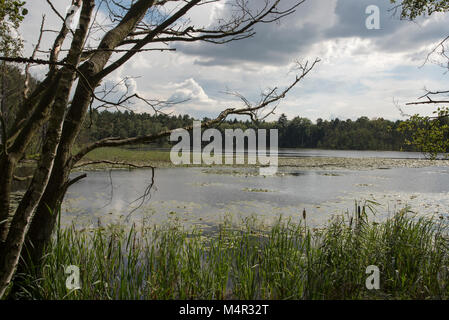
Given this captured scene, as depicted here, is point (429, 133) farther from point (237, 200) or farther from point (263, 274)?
point (237, 200)

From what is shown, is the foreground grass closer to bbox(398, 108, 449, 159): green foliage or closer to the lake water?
bbox(398, 108, 449, 159): green foliage

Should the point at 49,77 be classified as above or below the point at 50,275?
above

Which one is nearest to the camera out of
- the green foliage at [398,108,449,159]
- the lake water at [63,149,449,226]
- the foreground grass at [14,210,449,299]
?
the foreground grass at [14,210,449,299]

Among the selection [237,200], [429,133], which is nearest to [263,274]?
[429,133]

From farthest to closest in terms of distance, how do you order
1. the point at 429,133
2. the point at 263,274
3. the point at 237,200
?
the point at 237,200
the point at 429,133
the point at 263,274

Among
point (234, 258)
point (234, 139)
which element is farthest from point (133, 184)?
point (234, 139)

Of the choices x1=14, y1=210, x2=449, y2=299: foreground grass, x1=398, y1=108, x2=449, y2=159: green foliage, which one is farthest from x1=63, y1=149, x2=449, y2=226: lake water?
x1=14, y1=210, x2=449, y2=299: foreground grass

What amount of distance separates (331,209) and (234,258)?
634 cm

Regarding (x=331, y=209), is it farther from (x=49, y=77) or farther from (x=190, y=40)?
(x=49, y=77)

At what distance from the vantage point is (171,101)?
3092 mm

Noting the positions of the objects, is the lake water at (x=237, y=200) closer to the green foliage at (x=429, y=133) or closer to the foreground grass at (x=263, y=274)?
the green foliage at (x=429, y=133)

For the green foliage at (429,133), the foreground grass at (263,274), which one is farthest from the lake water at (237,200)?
the foreground grass at (263,274)
